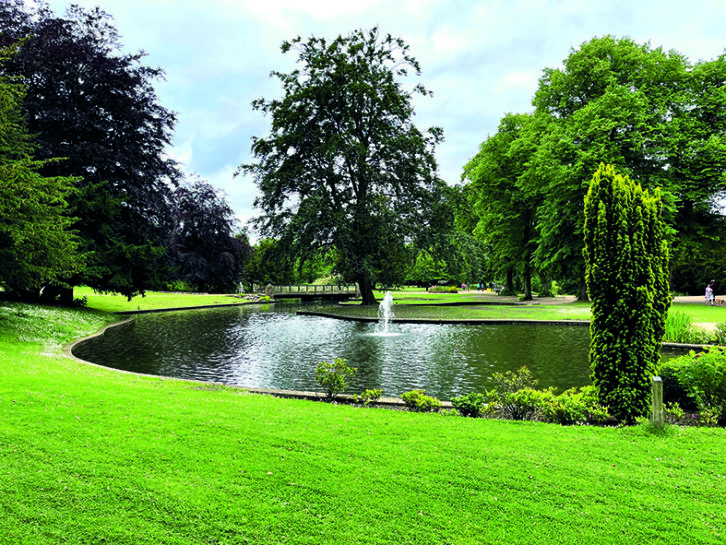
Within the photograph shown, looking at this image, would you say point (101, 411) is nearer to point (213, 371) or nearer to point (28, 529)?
point (28, 529)

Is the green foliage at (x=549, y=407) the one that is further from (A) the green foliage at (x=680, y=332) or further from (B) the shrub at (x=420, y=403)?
(A) the green foliage at (x=680, y=332)

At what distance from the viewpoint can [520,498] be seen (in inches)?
160

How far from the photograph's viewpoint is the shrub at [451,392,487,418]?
7012 mm

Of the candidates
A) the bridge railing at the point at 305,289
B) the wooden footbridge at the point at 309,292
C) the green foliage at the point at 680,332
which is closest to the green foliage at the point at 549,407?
the green foliage at the point at 680,332

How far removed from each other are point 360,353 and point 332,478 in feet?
31.3

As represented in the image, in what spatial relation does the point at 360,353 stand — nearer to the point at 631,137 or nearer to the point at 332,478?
the point at 332,478

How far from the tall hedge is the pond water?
3.16m

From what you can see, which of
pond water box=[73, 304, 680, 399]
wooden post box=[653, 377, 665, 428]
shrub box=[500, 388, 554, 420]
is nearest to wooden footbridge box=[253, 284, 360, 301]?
pond water box=[73, 304, 680, 399]

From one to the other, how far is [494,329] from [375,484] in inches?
662

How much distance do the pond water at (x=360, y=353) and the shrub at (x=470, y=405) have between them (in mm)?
1697

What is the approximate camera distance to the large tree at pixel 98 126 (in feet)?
74.5

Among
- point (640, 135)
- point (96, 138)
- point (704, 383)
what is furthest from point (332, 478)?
point (640, 135)

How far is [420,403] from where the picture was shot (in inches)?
283

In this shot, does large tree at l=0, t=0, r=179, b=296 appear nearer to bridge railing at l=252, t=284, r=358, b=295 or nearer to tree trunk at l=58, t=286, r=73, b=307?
tree trunk at l=58, t=286, r=73, b=307
